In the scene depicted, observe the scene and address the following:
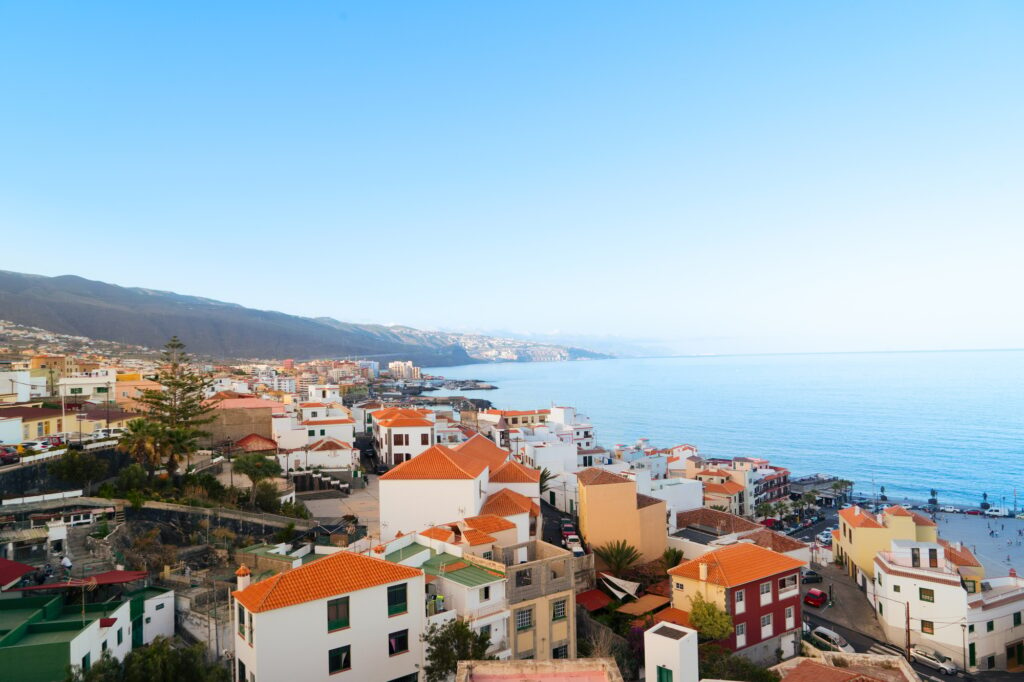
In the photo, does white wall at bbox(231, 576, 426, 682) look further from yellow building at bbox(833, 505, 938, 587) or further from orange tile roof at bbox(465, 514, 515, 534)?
A: yellow building at bbox(833, 505, 938, 587)

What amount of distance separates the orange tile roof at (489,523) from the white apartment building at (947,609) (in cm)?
1412

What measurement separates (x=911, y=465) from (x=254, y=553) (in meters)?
70.9

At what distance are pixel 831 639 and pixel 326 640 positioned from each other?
17.4m

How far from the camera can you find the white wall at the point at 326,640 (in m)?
11.8

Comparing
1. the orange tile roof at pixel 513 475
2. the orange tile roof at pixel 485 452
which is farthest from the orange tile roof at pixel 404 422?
the orange tile roof at pixel 513 475

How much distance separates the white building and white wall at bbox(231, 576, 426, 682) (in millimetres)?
5041

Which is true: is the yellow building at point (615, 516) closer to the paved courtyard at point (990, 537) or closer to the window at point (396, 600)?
the window at point (396, 600)

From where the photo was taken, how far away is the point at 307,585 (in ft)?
40.6

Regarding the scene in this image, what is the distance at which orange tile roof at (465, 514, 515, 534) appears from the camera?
19.4 m

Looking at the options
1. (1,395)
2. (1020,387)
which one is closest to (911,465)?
(1,395)

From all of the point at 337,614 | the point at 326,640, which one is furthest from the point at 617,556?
the point at 326,640

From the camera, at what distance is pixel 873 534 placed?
26.2m

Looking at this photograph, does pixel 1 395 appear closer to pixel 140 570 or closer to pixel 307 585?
pixel 140 570

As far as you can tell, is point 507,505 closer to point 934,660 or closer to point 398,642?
point 398,642
